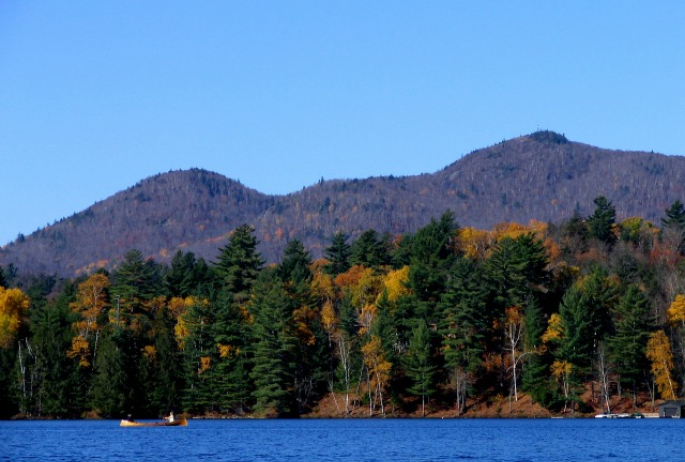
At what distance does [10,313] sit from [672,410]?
8037cm

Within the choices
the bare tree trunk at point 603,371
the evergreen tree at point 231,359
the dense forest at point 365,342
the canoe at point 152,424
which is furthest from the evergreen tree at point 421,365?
the canoe at point 152,424

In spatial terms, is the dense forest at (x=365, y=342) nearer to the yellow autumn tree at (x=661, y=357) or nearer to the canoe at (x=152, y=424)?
the yellow autumn tree at (x=661, y=357)

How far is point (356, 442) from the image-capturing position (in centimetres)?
7881

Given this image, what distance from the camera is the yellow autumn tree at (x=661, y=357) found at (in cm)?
11781

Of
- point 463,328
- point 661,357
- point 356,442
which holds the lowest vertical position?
point 356,442

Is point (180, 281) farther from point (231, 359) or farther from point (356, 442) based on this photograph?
point (356, 442)

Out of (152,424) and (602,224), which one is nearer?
(152,424)

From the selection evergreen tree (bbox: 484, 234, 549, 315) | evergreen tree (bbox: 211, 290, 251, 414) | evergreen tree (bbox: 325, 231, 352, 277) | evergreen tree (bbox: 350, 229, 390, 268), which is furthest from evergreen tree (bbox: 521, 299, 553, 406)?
evergreen tree (bbox: 325, 231, 352, 277)

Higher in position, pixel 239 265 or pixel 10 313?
pixel 239 265

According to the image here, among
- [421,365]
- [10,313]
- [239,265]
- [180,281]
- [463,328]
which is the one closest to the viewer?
[421,365]

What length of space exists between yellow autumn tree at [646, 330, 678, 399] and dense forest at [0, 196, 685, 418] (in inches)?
5.7

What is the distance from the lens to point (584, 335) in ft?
398

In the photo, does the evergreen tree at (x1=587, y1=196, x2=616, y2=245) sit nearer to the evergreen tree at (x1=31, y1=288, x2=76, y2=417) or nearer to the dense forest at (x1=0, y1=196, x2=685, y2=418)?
the dense forest at (x1=0, y1=196, x2=685, y2=418)

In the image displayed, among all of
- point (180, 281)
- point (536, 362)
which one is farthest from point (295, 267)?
point (536, 362)
